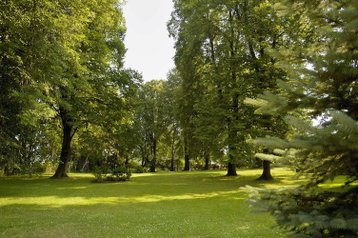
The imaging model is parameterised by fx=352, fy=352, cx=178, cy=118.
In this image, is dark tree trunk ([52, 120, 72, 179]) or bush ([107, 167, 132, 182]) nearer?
bush ([107, 167, 132, 182])

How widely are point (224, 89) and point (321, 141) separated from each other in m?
27.0

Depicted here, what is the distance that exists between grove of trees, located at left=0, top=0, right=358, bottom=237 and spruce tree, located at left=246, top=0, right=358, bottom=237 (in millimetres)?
18

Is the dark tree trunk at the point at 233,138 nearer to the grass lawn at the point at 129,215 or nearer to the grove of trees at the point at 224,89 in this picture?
the grove of trees at the point at 224,89

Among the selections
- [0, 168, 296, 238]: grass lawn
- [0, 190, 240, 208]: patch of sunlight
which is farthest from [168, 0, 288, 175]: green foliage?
[0, 168, 296, 238]: grass lawn

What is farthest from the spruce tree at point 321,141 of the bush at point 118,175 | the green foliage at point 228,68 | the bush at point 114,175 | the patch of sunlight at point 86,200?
the bush at point 118,175

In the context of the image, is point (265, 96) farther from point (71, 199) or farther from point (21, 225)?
point (71, 199)

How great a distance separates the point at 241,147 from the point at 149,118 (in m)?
43.0

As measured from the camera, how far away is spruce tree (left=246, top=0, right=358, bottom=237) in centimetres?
433

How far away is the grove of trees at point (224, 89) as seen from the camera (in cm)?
494

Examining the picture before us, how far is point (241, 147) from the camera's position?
26.3m

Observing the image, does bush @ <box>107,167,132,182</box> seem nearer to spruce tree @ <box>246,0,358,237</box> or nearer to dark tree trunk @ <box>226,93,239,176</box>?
dark tree trunk @ <box>226,93,239,176</box>

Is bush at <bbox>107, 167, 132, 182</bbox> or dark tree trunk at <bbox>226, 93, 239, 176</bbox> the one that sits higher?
dark tree trunk at <bbox>226, 93, 239, 176</bbox>

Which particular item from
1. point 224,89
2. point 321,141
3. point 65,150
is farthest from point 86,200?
point 321,141

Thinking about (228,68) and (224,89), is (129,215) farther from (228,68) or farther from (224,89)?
(224,89)
